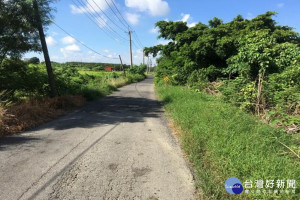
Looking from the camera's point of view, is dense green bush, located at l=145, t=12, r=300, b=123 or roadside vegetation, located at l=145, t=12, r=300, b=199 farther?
dense green bush, located at l=145, t=12, r=300, b=123

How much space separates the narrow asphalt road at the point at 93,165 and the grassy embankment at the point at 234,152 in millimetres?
366

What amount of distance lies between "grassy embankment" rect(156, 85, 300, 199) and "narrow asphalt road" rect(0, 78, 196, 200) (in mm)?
366

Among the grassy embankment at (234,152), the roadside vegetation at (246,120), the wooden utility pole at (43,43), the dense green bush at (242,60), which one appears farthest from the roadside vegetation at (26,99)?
the dense green bush at (242,60)

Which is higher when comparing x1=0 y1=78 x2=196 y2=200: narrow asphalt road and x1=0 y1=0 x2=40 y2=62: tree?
x1=0 y1=0 x2=40 y2=62: tree

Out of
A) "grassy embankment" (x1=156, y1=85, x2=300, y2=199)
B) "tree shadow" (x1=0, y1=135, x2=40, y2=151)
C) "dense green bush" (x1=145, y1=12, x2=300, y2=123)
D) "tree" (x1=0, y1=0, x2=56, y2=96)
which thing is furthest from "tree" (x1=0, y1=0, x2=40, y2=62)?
"dense green bush" (x1=145, y1=12, x2=300, y2=123)

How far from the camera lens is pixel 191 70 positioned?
15102 millimetres

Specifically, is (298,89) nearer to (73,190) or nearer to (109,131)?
(109,131)

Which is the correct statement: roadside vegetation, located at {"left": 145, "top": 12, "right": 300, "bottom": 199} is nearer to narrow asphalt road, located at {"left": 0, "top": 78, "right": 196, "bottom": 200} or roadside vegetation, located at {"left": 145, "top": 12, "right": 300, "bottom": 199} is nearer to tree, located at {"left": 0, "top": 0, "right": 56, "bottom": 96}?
narrow asphalt road, located at {"left": 0, "top": 78, "right": 196, "bottom": 200}

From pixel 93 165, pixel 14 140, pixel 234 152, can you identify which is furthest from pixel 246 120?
pixel 14 140

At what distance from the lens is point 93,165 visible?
3.82 meters

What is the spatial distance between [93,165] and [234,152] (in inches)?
106

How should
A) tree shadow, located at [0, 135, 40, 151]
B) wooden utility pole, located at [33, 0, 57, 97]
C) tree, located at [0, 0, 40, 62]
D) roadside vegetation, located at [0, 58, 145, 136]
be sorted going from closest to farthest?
tree shadow, located at [0, 135, 40, 151]
roadside vegetation, located at [0, 58, 145, 136]
tree, located at [0, 0, 40, 62]
wooden utility pole, located at [33, 0, 57, 97]

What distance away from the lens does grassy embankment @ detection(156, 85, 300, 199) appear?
9.59 feet

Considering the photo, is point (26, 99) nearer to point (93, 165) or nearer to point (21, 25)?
point (21, 25)
